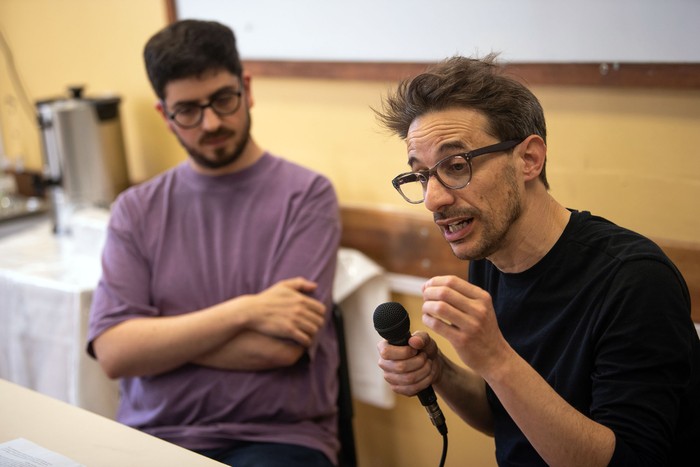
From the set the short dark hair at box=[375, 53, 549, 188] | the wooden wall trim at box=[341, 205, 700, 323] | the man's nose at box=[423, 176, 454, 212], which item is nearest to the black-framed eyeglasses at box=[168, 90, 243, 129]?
the wooden wall trim at box=[341, 205, 700, 323]

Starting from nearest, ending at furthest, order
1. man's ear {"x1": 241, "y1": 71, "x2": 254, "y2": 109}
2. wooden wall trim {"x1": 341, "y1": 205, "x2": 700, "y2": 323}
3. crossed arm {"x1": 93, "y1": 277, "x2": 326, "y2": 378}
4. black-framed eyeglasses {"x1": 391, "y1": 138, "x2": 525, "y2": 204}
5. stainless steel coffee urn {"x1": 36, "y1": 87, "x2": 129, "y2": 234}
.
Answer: black-framed eyeglasses {"x1": 391, "y1": 138, "x2": 525, "y2": 204}, crossed arm {"x1": 93, "y1": 277, "x2": 326, "y2": 378}, man's ear {"x1": 241, "y1": 71, "x2": 254, "y2": 109}, wooden wall trim {"x1": 341, "y1": 205, "x2": 700, "y2": 323}, stainless steel coffee urn {"x1": 36, "y1": 87, "x2": 129, "y2": 234}

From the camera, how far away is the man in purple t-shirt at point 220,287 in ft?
5.61

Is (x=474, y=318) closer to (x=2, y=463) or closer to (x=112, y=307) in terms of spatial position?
(x=2, y=463)

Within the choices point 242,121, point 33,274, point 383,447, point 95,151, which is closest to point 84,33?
point 95,151

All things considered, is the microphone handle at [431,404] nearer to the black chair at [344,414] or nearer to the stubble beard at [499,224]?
the stubble beard at [499,224]

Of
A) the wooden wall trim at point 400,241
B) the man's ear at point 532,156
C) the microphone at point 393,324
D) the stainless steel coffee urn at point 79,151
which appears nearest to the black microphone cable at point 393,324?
the microphone at point 393,324

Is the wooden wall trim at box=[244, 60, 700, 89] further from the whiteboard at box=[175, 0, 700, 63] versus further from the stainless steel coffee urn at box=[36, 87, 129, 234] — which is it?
the stainless steel coffee urn at box=[36, 87, 129, 234]

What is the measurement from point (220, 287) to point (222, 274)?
32 mm

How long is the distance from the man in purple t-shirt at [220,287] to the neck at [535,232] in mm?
594

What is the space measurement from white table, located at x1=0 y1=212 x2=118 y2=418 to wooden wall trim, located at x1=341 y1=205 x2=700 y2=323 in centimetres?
78

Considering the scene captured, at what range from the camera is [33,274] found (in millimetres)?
2285

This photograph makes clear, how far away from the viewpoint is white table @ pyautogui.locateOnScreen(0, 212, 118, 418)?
7.02 ft

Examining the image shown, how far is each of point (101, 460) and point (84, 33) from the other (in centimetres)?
215

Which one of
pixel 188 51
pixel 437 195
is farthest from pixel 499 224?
pixel 188 51
